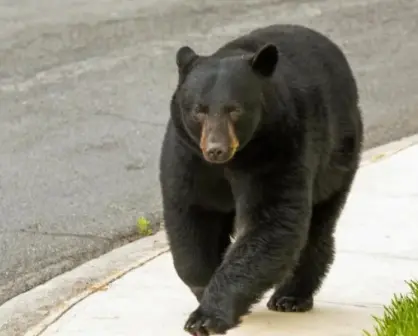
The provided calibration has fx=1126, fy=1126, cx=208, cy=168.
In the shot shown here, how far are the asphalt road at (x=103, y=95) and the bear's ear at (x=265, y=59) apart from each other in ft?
7.32

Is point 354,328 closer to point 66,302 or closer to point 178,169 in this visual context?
point 178,169

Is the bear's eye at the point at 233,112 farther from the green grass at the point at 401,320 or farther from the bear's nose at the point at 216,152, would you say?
the green grass at the point at 401,320

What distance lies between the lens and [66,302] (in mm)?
5797

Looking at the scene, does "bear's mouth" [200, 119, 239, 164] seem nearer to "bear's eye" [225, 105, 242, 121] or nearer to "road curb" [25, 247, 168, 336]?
"bear's eye" [225, 105, 242, 121]

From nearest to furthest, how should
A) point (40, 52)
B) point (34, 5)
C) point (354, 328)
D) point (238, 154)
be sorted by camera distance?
point (238, 154) → point (354, 328) → point (40, 52) → point (34, 5)

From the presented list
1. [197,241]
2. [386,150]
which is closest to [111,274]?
[197,241]

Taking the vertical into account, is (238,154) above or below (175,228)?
above

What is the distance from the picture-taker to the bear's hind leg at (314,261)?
551 centimetres

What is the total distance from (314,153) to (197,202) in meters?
0.57

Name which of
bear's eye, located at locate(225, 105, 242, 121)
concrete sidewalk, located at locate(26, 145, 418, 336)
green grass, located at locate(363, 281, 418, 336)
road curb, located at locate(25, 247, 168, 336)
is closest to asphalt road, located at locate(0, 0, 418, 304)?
road curb, located at locate(25, 247, 168, 336)

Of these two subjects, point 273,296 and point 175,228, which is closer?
point 175,228

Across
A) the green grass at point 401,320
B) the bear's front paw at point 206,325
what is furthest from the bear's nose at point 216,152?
the green grass at point 401,320

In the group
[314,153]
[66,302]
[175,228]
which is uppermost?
[314,153]

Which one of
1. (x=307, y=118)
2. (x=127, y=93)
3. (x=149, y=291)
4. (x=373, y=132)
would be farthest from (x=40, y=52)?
(x=307, y=118)
